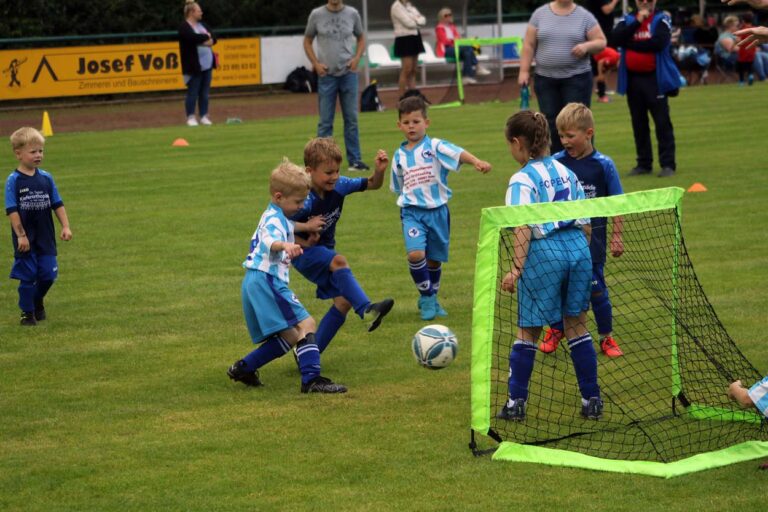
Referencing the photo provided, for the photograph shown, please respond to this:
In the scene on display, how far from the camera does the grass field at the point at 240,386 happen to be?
5.18 metres

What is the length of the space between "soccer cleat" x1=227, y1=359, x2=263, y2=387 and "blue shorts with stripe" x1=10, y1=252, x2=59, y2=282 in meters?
2.38

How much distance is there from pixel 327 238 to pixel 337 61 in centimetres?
852

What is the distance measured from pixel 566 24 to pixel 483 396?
24.3ft

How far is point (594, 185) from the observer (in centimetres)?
707

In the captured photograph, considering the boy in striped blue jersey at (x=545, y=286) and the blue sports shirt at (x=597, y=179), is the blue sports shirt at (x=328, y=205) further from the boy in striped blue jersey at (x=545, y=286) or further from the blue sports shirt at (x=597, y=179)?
the boy in striped blue jersey at (x=545, y=286)

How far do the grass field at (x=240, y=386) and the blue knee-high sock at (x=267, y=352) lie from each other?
0.18 m

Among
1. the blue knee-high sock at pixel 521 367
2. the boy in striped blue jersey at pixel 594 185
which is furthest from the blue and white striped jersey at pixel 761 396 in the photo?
the boy in striped blue jersey at pixel 594 185

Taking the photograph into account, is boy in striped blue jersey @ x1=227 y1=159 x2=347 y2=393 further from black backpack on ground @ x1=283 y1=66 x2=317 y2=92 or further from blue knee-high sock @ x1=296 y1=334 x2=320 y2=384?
black backpack on ground @ x1=283 y1=66 x2=317 y2=92

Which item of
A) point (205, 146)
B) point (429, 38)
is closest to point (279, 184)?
point (205, 146)

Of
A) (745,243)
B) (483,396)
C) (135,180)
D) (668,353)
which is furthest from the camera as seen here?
(135,180)

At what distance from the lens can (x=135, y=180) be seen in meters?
15.8

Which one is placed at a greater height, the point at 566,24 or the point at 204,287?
the point at 566,24

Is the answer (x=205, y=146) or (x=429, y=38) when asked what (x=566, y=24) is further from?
(x=429, y=38)

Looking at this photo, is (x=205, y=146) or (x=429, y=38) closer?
(x=205, y=146)
